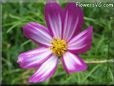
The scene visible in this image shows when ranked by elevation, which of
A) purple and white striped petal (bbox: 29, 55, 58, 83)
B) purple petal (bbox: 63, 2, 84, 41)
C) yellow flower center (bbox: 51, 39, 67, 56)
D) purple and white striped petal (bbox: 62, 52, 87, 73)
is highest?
purple petal (bbox: 63, 2, 84, 41)

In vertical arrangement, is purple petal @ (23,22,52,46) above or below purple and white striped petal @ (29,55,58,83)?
above

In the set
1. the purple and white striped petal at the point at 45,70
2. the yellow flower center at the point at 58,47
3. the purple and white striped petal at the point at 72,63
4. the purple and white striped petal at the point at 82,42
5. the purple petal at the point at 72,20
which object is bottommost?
the purple and white striped petal at the point at 45,70
